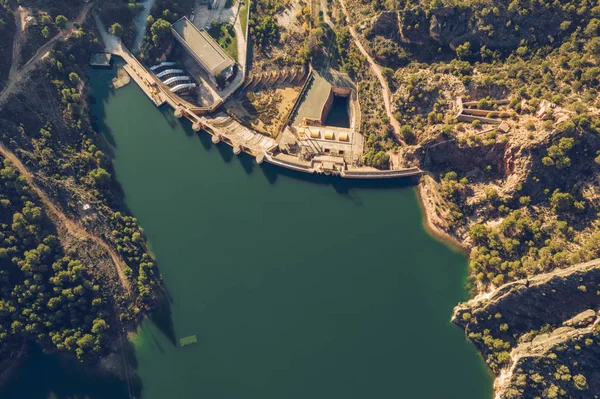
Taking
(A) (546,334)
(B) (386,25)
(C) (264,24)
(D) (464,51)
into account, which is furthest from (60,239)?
(A) (546,334)

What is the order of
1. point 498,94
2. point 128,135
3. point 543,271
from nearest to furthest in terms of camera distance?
point 543,271, point 498,94, point 128,135

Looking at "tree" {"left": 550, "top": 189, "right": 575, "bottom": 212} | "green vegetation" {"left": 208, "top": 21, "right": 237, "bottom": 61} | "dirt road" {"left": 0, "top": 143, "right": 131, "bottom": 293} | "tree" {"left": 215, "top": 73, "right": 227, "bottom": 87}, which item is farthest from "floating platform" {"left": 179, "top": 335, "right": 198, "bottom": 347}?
"tree" {"left": 550, "top": 189, "right": 575, "bottom": 212}

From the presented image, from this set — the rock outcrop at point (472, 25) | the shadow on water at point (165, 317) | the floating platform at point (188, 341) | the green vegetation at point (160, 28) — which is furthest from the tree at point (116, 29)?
the floating platform at point (188, 341)

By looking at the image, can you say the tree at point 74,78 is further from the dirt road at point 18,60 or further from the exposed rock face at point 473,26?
the exposed rock face at point 473,26

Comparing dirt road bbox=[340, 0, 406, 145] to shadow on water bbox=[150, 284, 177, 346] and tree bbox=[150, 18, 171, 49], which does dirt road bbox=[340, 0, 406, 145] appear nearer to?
tree bbox=[150, 18, 171, 49]

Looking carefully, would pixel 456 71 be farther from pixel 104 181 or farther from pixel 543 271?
pixel 104 181

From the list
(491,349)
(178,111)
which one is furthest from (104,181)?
(491,349)
